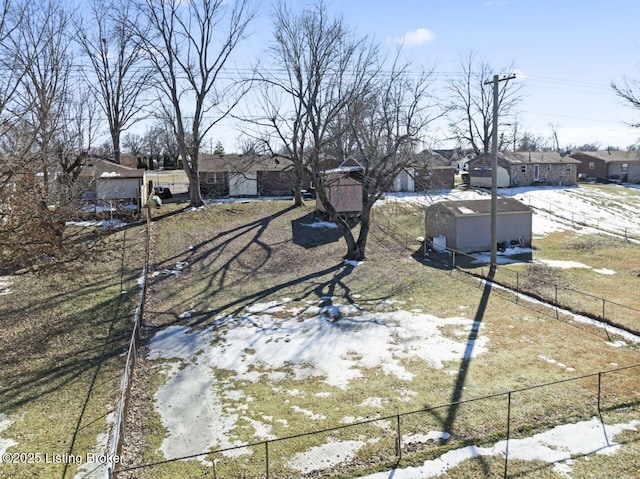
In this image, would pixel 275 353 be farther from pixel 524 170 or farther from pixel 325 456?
pixel 524 170

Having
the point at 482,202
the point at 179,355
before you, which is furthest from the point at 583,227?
the point at 179,355

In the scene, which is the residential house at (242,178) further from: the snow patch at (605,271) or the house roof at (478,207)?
the snow patch at (605,271)

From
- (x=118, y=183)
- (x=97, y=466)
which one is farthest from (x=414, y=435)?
(x=118, y=183)

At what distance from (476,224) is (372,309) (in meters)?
12.6

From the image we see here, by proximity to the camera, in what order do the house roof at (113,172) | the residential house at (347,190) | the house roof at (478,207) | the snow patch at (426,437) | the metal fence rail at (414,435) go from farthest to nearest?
the house roof at (113,172) → the residential house at (347,190) → the house roof at (478,207) → the snow patch at (426,437) → the metal fence rail at (414,435)

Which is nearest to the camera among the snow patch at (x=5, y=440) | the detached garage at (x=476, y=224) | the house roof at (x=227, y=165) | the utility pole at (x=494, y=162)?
the snow patch at (x=5, y=440)

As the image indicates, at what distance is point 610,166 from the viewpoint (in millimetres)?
64812

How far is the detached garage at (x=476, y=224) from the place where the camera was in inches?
1166

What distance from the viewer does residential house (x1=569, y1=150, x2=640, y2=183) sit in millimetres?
62500

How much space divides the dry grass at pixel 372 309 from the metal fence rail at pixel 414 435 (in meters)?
0.05

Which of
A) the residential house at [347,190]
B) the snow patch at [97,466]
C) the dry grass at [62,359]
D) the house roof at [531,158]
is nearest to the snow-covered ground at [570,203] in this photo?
the house roof at [531,158]

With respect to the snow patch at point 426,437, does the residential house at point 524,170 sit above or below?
above

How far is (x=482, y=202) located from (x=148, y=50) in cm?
2443

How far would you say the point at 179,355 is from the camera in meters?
15.7
